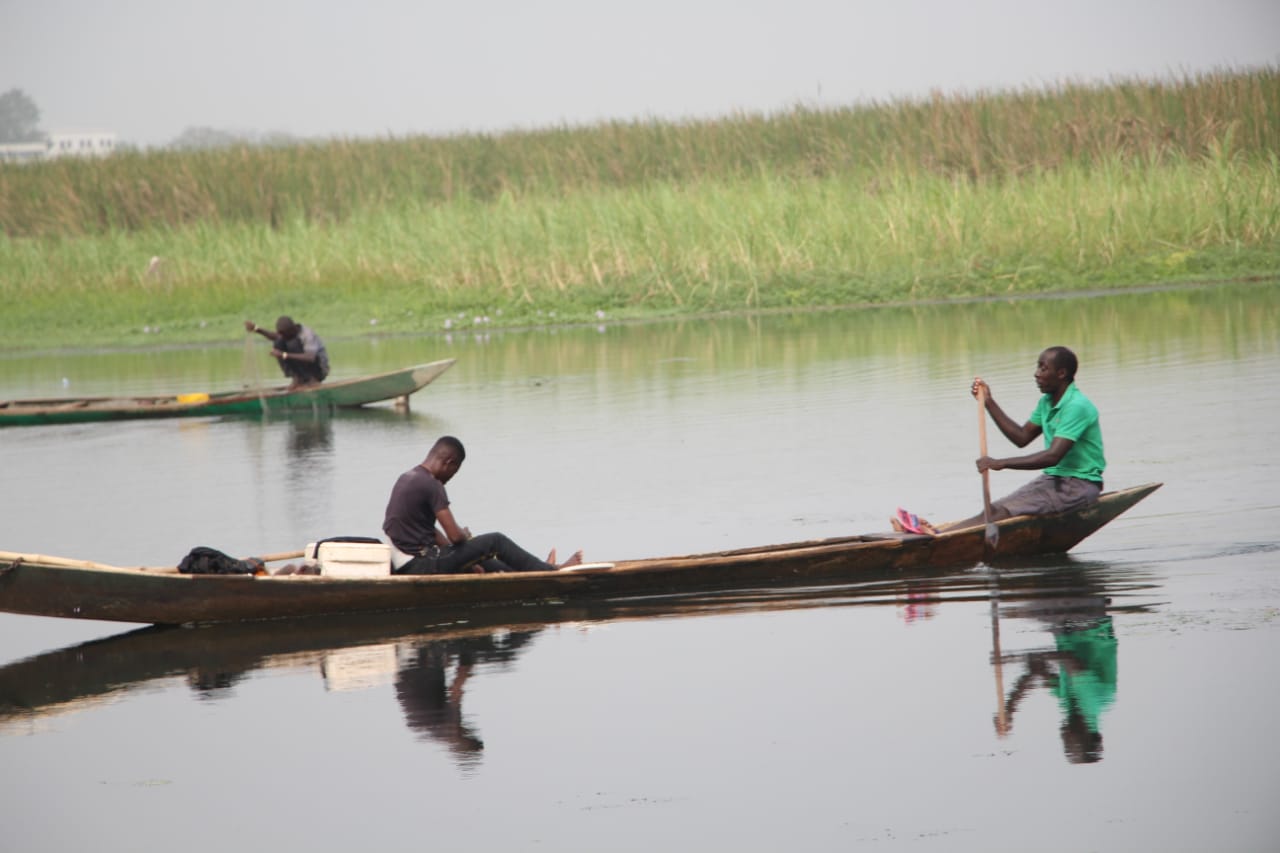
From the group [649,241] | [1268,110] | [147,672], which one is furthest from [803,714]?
[1268,110]

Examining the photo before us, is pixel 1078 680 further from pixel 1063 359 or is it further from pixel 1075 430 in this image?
pixel 1063 359

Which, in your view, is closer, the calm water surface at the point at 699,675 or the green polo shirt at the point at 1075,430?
the calm water surface at the point at 699,675

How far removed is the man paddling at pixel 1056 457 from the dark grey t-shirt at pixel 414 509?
8.26 feet

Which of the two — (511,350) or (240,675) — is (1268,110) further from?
(240,675)

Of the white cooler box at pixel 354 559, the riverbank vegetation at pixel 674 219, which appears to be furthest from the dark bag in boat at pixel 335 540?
the riverbank vegetation at pixel 674 219

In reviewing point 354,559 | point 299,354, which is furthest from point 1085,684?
point 299,354

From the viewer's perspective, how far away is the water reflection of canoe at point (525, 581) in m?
8.77

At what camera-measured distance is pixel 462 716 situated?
7.40 m

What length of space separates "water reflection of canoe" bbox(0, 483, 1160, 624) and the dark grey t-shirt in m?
0.35

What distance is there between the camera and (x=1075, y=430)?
30.5 ft

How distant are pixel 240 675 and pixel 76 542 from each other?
4.25 metres

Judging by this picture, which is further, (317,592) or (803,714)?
(317,592)

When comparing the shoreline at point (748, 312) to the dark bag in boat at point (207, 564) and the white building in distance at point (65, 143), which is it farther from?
the white building in distance at point (65, 143)

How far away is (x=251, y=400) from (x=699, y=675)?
37.0ft
